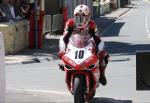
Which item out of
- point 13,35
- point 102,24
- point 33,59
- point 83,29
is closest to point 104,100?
point 83,29

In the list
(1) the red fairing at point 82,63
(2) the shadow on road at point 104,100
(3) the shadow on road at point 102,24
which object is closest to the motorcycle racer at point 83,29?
(1) the red fairing at point 82,63

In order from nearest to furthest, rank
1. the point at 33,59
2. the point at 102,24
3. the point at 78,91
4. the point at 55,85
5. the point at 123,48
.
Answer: the point at 78,91, the point at 55,85, the point at 33,59, the point at 123,48, the point at 102,24

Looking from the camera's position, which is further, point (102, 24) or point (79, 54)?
point (102, 24)

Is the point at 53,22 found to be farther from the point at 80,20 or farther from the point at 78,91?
the point at 78,91

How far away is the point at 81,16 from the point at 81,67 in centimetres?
102

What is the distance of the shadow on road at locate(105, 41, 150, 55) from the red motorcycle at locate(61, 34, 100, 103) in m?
11.6

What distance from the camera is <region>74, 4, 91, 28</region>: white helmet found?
33.7ft

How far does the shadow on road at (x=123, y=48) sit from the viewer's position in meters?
22.2

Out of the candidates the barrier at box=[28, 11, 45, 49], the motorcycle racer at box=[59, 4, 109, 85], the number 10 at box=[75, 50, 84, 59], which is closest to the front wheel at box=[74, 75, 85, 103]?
the number 10 at box=[75, 50, 84, 59]

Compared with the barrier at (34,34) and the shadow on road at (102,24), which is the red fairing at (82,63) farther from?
the shadow on road at (102,24)

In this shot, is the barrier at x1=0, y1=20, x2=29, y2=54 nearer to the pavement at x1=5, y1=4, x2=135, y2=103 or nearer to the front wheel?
the pavement at x1=5, y1=4, x2=135, y2=103

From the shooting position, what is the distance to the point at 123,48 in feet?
78.6

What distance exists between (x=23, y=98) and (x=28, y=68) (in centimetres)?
563

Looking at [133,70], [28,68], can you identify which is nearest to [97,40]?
[133,70]
